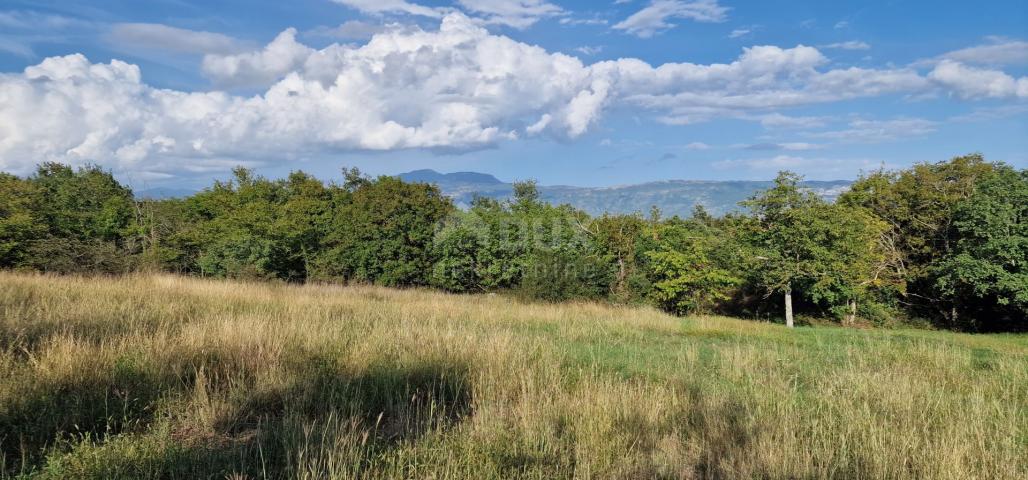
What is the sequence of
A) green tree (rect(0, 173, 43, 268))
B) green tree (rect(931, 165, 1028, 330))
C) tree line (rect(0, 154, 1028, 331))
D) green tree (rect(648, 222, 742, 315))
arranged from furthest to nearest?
green tree (rect(648, 222, 742, 315)) < tree line (rect(0, 154, 1028, 331)) < green tree (rect(931, 165, 1028, 330)) < green tree (rect(0, 173, 43, 268))

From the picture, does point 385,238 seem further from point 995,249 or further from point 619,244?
point 995,249

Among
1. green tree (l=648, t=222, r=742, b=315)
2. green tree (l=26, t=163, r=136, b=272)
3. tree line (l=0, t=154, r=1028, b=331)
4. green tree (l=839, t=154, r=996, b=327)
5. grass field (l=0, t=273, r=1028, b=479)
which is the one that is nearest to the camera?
grass field (l=0, t=273, r=1028, b=479)

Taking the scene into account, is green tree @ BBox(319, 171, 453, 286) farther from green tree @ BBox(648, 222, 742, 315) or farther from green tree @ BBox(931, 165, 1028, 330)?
green tree @ BBox(931, 165, 1028, 330)

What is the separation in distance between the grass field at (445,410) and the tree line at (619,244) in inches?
686

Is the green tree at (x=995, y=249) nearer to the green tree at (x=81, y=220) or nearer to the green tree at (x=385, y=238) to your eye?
the green tree at (x=385, y=238)

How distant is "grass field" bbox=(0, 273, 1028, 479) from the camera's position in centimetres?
368

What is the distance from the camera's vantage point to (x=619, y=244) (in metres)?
29.8

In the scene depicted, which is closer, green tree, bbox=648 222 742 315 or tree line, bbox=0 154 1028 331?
tree line, bbox=0 154 1028 331

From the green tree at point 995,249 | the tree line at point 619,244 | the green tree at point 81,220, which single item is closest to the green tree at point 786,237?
the tree line at point 619,244

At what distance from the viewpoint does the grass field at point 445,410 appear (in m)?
3.68

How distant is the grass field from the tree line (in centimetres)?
1742

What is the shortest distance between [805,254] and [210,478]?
26087mm

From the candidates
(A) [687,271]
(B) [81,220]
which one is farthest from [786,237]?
(B) [81,220]

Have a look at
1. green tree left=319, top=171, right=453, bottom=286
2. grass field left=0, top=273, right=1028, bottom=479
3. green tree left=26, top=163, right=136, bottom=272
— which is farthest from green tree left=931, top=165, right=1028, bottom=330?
green tree left=26, top=163, right=136, bottom=272
